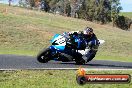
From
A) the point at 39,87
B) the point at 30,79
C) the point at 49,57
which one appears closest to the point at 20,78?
the point at 30,79

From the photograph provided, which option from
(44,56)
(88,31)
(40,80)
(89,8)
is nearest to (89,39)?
(88,31)

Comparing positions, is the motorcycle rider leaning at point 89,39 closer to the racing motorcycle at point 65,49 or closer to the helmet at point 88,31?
the helmet at point 88,31

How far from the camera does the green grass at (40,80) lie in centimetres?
927

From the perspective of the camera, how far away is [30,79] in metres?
10.1

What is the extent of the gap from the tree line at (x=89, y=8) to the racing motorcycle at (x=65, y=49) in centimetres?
10590

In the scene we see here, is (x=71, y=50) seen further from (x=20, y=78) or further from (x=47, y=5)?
(x=47, y=5)

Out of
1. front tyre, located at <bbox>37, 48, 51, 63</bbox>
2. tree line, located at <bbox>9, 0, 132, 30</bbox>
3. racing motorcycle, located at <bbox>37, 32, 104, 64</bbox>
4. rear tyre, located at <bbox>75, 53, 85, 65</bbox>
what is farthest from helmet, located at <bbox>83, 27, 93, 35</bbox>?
tree line, located at <bbox>9, 0, 132, 30</bbox>

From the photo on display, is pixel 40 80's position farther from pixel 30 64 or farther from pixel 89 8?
pixel 89 8

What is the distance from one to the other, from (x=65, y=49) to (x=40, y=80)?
673 cm

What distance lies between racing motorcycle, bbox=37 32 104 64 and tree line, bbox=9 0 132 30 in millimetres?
105898

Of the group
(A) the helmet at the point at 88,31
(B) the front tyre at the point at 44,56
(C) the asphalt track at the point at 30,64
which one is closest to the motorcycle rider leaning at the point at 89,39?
(A) the helmet at the point at 88,31

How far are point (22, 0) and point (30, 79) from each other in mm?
127632

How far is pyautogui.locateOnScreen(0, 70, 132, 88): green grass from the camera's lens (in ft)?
30.4

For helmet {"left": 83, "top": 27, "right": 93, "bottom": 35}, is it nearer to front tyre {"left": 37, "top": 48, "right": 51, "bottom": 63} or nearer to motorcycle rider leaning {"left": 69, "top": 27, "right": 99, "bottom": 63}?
motorcycle rider leaning {"left": 69, "top": 27, "right": 99, "bottom": 63}
